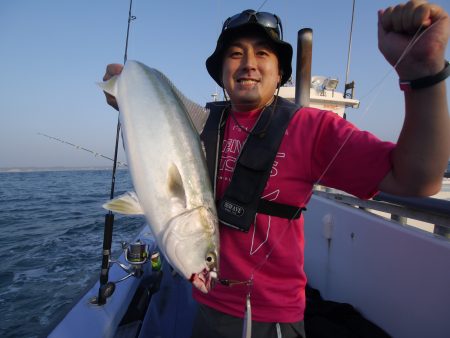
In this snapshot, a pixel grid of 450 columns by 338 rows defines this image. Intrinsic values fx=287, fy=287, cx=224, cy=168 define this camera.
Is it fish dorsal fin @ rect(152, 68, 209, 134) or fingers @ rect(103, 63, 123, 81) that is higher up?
fingers @ rect(103, 63, 123, 81)

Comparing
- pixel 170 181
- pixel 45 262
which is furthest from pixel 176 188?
pixel 45 262

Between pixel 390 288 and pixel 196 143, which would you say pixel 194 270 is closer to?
pixel 196 143

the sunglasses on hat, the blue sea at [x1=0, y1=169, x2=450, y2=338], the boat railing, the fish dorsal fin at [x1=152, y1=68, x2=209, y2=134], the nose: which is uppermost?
the sunglasses on hat

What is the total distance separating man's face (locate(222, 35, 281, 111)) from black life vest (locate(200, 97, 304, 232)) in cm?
18

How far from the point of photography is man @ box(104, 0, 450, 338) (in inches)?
49.8

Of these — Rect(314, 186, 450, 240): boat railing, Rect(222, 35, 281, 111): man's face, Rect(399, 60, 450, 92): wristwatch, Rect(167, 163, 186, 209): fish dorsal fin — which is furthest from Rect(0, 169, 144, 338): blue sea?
Rect(314, 186, 450, 240): boat railing

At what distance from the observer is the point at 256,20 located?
6.70ft

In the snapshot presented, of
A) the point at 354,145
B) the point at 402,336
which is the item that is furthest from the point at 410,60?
the point at 402,336

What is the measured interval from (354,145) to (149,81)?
4.75ft

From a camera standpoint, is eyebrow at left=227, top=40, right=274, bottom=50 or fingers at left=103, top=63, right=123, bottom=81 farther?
fingers at left=103, top=63, right=123, bottom=81

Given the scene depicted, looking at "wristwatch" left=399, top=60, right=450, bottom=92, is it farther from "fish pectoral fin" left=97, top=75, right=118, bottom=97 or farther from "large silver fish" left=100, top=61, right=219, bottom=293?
"fish pectoral fin" left=97, top=75, right=118, bottom=97

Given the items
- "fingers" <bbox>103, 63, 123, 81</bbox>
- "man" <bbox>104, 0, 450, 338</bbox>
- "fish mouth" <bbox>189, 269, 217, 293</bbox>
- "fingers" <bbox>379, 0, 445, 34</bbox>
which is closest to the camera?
"fingers" <bbox>379, 0, 445, 34</bbox>

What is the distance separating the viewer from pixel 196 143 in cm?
198

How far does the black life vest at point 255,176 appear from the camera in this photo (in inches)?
73.1
